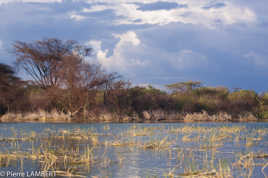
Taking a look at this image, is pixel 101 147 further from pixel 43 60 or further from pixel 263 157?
pixel 43 60

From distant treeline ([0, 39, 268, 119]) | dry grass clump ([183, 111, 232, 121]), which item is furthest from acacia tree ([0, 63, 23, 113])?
dry grass clump ([183, 111, 232, 121])

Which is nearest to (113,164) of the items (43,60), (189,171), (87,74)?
(189,171)

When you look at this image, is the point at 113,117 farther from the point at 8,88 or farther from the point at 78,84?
the point at 8,88

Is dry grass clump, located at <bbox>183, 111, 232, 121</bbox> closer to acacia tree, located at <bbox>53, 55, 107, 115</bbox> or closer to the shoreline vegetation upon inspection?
the shoreline vegetation

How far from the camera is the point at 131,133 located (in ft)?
63.6

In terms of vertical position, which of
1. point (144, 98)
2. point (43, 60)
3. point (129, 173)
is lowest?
point (129, 173)

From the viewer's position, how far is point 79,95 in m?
39.1

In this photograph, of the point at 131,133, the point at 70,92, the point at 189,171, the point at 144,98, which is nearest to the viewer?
the point at 189,171

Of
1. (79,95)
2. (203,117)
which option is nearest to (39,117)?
(79,95)

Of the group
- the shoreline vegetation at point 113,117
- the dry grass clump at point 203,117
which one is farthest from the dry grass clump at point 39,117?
the dry grass clump at point 203,117

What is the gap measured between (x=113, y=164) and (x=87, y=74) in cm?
2978

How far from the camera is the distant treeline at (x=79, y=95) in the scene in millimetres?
39438

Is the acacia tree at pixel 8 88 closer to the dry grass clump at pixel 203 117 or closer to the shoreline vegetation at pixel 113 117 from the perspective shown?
the shoreline vegetation at pixel 113 117

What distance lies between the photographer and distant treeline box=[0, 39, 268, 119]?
3944cm
